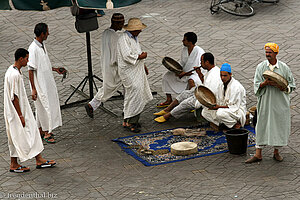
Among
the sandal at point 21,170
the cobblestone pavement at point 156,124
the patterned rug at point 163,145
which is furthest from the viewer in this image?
the patterned rug at point 163,145

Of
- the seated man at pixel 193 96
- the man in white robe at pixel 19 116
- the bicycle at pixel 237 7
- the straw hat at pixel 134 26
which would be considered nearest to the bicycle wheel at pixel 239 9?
the bicycle at pixel 237 7

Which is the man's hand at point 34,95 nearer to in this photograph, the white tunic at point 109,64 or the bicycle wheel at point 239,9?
the white tunic at point 109,64

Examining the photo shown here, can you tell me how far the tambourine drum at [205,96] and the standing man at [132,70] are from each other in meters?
0.99

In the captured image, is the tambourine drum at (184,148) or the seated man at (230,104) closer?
the tambourine drum at (184,148)

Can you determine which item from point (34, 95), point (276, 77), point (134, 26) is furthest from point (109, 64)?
point (276, 77)

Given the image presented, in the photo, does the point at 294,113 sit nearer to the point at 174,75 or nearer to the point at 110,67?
the point at 174,75

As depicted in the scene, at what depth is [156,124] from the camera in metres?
10.6

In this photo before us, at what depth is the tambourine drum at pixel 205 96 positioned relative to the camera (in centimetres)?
969

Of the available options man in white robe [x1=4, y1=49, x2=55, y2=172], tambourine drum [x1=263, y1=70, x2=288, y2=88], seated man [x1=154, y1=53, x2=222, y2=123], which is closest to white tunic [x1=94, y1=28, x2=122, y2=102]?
seated man [x1=154, y1=53, x2=222, y2=123]

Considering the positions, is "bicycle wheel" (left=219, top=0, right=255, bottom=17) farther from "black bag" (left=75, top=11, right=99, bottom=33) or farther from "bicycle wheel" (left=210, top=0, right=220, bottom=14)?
"black bag" (left=75, top=11, right=99, bottom=33)

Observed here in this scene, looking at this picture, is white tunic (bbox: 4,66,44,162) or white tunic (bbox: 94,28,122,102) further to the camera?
white tunic (bbox: 94,28,122,102)

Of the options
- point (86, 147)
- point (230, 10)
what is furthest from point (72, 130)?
point (230, 10)

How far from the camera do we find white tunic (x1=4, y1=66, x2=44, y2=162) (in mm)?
8453

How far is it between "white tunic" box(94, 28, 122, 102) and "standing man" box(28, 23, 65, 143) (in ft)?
3.44
